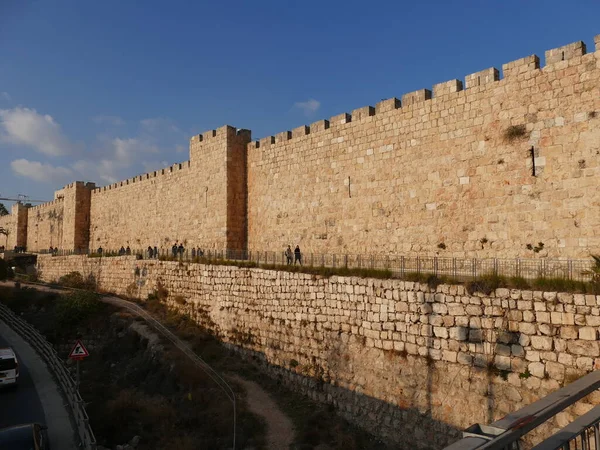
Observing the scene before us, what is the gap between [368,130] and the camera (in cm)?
1630

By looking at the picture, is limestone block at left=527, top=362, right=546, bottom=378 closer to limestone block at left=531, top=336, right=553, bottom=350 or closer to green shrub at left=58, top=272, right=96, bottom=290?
limestone block at left=531, top=336, right=553, bottom=350

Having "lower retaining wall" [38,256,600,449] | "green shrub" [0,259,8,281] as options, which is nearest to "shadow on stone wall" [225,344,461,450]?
"lower retaining wall" [38,256,600,449]

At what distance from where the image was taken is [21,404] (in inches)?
494

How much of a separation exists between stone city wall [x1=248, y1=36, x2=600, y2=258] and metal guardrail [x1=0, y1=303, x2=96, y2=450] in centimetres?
937

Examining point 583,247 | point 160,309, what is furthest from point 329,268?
point 160,309

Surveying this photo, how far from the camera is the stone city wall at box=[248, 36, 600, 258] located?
11.3 meters

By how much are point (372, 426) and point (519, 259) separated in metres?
5.86

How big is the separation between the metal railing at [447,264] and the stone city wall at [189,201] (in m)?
1.85

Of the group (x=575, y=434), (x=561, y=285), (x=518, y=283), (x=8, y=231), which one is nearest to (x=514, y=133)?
(x=518, y=283)

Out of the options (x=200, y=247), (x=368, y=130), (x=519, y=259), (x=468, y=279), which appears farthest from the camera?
(x=200, y=247)

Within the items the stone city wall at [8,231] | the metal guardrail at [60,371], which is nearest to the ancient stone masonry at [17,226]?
the stone city wall at [8,231]

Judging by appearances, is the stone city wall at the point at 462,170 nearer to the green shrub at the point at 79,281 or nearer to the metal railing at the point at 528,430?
the metal railing at the point at 528,430

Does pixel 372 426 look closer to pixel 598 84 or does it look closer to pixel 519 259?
pixel 519 259

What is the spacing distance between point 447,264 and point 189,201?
1518 centimetres
